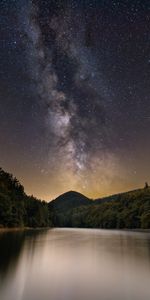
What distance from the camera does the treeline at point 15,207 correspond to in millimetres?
90238

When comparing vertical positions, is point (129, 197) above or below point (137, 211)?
above

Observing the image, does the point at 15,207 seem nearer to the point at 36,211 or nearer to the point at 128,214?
the point at 36,211

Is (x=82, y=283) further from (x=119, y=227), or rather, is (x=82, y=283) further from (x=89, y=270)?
(x=119, y=227)

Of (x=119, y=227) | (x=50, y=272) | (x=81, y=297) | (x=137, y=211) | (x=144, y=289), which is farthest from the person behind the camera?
(x=119, y=227)

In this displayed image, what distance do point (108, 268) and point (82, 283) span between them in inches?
218

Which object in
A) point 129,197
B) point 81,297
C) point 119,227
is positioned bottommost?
point 81,297

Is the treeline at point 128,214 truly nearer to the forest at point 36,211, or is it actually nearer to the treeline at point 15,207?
the forest at point 36,211

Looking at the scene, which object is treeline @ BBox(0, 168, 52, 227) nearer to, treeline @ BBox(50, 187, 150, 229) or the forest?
the forest

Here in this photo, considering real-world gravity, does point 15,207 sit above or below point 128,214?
below

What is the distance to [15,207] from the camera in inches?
4129

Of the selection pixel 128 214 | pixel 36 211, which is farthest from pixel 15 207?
pixel 128 214

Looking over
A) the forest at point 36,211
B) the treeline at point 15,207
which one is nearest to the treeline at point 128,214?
the forest at point 36,211

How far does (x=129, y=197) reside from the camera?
177m

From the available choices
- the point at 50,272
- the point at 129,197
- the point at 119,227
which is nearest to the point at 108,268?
the point at 50,272
